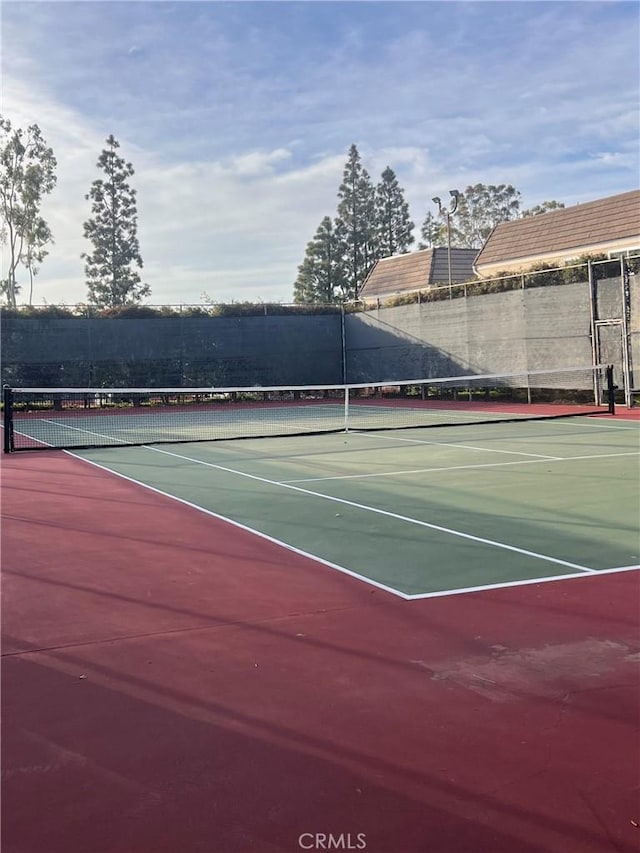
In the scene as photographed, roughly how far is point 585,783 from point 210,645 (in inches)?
78.3

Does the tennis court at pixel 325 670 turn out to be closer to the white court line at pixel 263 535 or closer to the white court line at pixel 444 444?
the white court line at pixel 263 535

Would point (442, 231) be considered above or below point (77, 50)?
above

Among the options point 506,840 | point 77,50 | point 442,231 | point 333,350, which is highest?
point 442,231

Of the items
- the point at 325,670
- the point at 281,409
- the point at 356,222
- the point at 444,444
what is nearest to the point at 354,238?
the point at 356,222

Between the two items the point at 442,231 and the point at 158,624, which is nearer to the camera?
the point at 158,624

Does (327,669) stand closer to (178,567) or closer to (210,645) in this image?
(210,645)

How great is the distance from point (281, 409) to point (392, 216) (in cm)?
2724

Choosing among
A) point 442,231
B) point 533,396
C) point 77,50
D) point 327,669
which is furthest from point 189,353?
point 442,231

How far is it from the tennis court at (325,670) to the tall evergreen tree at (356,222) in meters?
38.8

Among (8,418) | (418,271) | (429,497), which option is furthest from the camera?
(418,271)

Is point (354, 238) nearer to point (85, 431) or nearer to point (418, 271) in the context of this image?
point (418, 271)

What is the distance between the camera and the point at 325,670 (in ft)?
12.2

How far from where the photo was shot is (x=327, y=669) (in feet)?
12.2

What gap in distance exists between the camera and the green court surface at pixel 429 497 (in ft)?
18.4
